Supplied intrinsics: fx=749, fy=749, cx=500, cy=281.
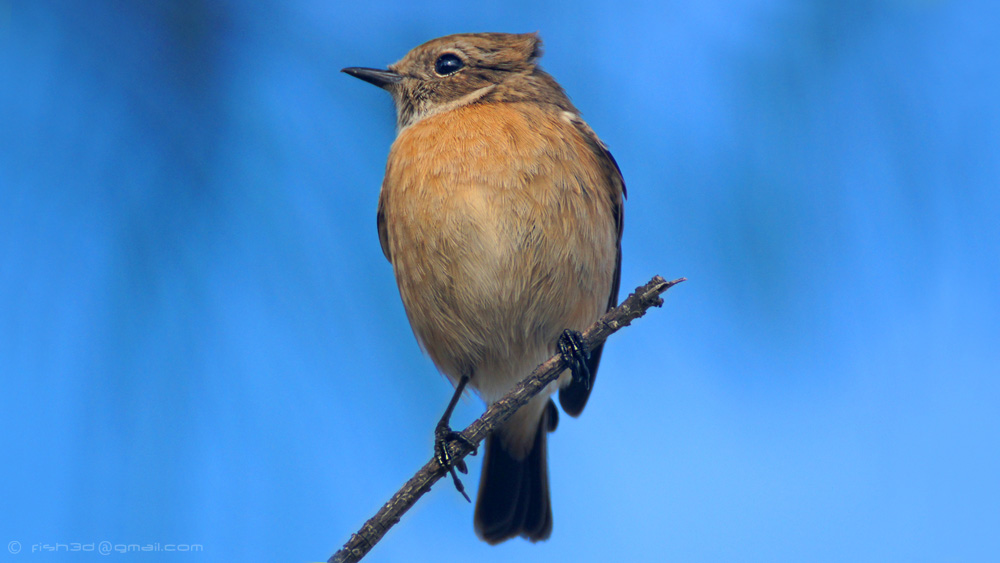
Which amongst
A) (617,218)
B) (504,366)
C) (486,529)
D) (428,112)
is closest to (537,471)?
(486,529)

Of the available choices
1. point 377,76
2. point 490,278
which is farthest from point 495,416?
point 377,76

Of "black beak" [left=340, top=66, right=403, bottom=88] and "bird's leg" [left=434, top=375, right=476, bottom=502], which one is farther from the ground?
"black beak" [left=340, top=66, right=403, bottom=88]

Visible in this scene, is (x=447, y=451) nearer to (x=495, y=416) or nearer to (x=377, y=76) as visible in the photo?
(x=495, y=416)

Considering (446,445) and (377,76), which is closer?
(446,445)

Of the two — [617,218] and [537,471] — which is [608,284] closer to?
[617,218]

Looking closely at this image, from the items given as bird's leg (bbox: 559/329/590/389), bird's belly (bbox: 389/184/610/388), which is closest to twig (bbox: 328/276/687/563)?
bird's leg (bbox: 559/329/590/389)

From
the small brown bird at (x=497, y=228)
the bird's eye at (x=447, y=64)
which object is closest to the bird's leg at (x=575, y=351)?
the small brown bird at (x=497, y=228)

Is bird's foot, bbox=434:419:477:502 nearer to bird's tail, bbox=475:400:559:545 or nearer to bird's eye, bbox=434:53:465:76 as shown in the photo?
bird's tail, bbox=475:400:559:545
